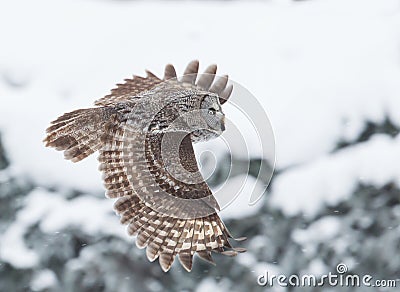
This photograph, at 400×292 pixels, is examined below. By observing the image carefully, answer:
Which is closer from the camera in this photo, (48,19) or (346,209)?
(346,209)

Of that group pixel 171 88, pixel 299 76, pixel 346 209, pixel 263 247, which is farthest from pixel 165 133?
pixel 299 76

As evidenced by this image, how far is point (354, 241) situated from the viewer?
15.6 feet

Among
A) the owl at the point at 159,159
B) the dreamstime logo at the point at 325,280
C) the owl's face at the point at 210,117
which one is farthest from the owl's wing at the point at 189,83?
the dreamstime logo at the point at 325,280

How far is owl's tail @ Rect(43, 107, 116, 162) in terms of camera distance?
120 inches

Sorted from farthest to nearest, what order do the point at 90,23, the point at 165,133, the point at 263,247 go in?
1. the point at 90,23
2. the point at 263,247
3. the point at 165,133

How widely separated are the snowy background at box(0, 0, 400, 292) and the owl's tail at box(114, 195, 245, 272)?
1.31 metres

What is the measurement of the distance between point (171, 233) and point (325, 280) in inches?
87.7

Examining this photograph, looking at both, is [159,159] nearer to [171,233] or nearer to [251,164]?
[171,233]

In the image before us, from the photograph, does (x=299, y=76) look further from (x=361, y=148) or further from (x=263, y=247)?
(x=263, y=247)

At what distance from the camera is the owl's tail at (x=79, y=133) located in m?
3.06

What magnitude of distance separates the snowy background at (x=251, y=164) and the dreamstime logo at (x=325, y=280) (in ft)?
0.16

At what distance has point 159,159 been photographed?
9.45 ft

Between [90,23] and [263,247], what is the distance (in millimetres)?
2416

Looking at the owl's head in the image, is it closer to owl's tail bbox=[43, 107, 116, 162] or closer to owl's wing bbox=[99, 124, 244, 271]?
owl's wing bbox=[99, 124, 244, 271]
